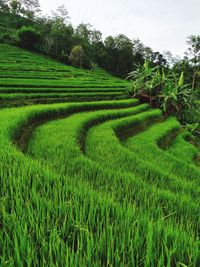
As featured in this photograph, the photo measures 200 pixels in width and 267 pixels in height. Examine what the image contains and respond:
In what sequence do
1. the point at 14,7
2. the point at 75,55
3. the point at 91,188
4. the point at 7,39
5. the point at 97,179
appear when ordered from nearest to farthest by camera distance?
1. the point at 91,188
2. the point at 97,179
3. the point at 75,55
4. the point at 7,39
5. the point at 14,7

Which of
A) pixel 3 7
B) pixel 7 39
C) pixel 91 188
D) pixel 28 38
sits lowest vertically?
pixel 91 188

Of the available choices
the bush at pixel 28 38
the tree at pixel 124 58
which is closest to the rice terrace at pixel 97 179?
the bush at pixel 28 38

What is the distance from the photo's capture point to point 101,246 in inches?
54.7

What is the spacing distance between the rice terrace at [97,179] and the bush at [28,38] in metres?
18.7

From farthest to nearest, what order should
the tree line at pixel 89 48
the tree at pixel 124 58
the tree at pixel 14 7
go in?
1. the tree at pixel 14 7
2. the tree at pixel 124 58
3. the tree line at pixel 89 48

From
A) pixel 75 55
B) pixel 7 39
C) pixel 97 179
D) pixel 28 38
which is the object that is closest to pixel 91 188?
pixel 97 179

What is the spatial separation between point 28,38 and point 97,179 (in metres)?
37.0

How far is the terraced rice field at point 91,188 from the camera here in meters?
1.38

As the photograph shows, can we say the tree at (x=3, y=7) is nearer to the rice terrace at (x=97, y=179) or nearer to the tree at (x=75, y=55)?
the tree at (x=75, y=55)

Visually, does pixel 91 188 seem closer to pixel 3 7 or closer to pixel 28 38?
pixel 28 38

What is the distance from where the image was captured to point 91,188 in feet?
8.75

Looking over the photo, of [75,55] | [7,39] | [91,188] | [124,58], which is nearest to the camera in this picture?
[91,188]

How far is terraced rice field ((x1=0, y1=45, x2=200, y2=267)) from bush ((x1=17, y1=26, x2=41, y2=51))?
2570 centimetres

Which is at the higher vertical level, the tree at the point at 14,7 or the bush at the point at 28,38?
the tree at the point at 14,7
